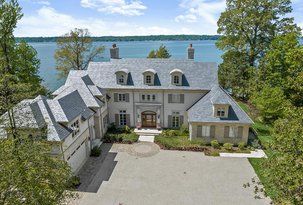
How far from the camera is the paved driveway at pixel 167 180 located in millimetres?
17484

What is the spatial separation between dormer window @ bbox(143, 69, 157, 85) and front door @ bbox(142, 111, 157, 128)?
3.99m

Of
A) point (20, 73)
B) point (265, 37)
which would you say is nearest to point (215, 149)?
point (265, 37)

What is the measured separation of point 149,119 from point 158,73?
6215 millimetres

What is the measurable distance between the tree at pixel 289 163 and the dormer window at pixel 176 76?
18.4m

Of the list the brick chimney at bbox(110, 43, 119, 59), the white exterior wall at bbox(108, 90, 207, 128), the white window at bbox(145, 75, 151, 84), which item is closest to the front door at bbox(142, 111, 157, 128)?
the white exterior wall at bbox(108, 90, 207, 128)

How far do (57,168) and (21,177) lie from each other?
7.79ft

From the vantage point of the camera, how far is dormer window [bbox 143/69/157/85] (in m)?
28.7

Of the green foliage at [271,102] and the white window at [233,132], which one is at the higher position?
the green foliage at [271,102]

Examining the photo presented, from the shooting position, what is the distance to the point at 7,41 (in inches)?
462

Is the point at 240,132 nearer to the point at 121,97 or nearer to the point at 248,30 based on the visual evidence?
the point at 121,97

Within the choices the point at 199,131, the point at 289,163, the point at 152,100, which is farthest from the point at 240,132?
the point at 289,163

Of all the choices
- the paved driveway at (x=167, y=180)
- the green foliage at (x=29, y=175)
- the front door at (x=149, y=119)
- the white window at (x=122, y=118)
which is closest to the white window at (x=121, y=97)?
the white window at (x=122, y=118)

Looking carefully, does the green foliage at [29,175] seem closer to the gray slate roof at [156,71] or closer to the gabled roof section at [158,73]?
the gray slate roof at [156,71]

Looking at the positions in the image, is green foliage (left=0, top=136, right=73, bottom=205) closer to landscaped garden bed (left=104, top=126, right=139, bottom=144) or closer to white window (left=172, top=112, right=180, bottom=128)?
landscaped garden bed (left=104, top=126, right=139, bottom=144)
